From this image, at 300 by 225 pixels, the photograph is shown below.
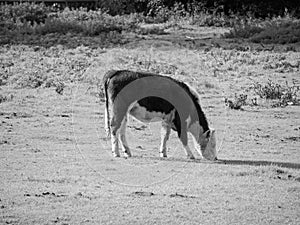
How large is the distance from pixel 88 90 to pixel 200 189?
9.69 meters

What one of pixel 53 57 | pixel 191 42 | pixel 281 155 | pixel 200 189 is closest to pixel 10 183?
pixel 200 189

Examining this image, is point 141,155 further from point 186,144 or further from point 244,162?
point 244,162

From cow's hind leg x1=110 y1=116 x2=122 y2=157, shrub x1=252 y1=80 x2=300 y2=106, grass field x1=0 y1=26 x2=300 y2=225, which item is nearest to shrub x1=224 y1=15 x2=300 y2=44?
grass field x1=0 y1=26 x2=300 y2=225

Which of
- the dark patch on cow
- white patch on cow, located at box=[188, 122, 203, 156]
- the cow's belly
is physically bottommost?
white patch on cow, located at box=[188, 122, 203, 156]

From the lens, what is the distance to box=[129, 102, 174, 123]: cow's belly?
1141cm

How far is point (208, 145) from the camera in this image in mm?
11445

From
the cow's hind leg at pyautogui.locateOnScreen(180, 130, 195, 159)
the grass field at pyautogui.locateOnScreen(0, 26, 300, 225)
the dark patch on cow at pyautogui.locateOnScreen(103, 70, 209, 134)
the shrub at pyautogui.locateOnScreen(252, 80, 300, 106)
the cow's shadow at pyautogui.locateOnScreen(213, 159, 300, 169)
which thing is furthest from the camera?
the shrub at pyautogui.locateOnScreen(252, 80, 300, 106)

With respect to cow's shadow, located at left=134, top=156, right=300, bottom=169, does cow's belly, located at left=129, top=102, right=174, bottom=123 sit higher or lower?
higher

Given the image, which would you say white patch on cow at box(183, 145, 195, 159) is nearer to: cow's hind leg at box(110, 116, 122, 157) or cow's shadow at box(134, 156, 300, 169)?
cow's shadow at box(134, 156, 300, 169)

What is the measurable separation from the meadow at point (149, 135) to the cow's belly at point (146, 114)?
59cm

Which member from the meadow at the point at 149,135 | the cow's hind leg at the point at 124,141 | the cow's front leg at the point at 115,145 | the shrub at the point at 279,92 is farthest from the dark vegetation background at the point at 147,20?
the cow's front leg at the point at 115,145

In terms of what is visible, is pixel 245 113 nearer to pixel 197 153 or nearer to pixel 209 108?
pixel 209 108

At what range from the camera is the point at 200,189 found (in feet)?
31.1

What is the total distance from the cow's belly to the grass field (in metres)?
A: 0.58
